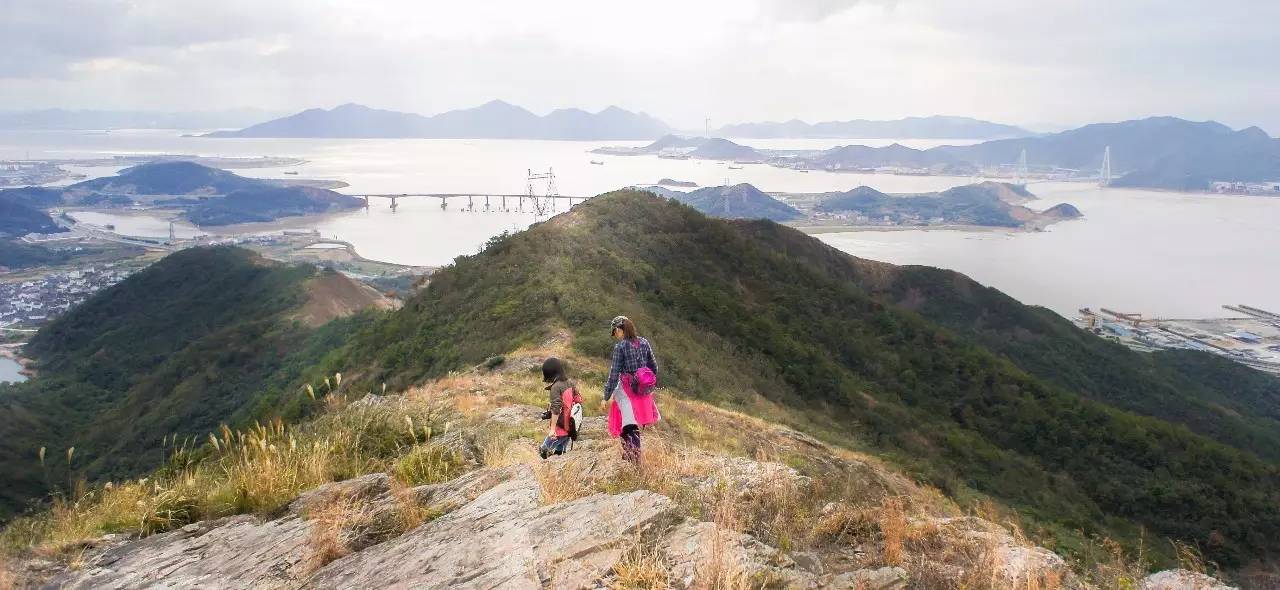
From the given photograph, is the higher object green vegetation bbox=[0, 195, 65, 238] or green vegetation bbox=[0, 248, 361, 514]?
green vegetation bbox=[0, 195, 65, 238]

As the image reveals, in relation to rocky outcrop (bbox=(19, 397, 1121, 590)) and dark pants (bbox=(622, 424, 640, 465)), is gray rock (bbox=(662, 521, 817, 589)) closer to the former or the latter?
rocky outcrop (bbox=(19, 397, 1121, 590))

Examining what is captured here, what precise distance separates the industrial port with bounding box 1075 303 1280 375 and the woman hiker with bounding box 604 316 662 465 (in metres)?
71.5

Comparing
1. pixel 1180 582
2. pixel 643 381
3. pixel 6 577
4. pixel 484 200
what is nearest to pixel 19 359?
pixel 6 577

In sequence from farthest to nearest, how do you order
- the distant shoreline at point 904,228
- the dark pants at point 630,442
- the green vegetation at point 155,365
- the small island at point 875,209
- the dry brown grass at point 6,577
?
the small island at point 875,209 < the distant shoreline at point 904,228 < the green vegetation at point 155,365 < the dark pants at point 630,442 < the dry brown grass at point 6,577

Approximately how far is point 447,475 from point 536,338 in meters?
12.1

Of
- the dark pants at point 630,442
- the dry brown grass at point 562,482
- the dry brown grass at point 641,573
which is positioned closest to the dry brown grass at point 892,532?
the dry brown grass at point 641,573

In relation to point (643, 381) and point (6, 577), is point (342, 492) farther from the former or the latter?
point (643, 381)

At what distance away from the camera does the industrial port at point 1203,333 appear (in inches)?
2589

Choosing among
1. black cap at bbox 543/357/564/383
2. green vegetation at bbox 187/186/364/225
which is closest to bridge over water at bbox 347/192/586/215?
green vegetation at bbox 187/186/364/225

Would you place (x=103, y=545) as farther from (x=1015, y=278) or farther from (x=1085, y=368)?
(x=1015, y=278)

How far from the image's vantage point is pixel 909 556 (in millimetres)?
4117

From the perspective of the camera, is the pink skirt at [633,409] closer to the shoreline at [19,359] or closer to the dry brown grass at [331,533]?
the dry brown grass at [331,533]

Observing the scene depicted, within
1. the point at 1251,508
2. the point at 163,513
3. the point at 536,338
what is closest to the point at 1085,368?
the point at 1251,508

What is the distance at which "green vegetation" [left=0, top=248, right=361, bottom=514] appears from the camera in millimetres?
29719
